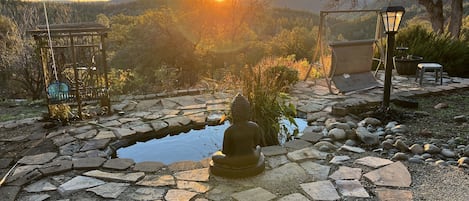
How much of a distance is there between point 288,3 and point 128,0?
6.72 m

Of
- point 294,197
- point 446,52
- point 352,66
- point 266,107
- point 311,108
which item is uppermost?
point 446,52

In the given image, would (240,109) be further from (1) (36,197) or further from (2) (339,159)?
(1) (36,197)

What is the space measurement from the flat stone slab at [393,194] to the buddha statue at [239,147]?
0.94 meters

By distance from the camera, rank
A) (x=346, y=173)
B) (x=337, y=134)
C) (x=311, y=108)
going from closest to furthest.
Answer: (x=346, y=173), (x=337, y=134), (x=311, y=108)

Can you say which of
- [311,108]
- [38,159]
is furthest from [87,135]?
[311,108]

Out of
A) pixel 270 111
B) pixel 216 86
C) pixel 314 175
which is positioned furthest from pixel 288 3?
pixel 314 175

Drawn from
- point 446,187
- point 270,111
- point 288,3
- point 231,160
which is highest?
point 288,3

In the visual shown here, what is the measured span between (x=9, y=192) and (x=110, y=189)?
0.76 meters

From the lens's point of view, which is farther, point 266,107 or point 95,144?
point 266,107

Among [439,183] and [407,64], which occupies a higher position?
[407,64]

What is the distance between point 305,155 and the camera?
318cm

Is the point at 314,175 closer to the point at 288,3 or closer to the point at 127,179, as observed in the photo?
the point at 127,179

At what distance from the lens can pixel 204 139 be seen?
3834mm

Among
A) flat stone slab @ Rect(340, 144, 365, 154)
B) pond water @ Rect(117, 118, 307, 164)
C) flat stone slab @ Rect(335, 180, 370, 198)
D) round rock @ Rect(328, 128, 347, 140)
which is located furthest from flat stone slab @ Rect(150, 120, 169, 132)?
flat stone slab @ Rect(335, 180, 370, 198)
